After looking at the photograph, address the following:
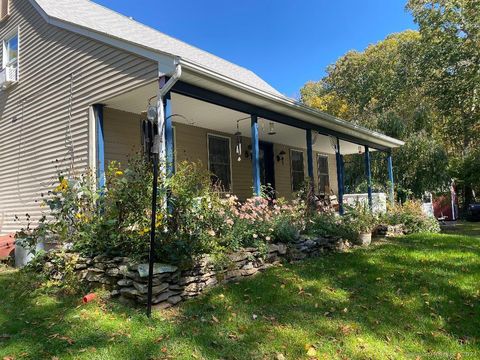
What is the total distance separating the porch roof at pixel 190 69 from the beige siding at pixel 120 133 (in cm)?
152

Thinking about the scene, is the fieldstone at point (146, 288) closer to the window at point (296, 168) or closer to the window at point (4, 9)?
the window at point (4, 9)

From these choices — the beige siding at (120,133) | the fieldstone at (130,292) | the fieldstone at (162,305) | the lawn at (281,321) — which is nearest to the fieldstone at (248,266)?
the lawn at (281,321)

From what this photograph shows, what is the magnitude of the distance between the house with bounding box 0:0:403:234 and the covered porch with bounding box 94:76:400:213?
26mm

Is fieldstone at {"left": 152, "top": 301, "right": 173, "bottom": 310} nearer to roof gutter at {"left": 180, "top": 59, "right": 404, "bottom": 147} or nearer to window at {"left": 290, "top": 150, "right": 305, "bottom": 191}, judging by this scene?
roof gutter at {"left": 180, "top": 59, "right": 404, "bottom": 147}

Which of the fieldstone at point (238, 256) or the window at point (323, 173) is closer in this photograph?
the fieldstone at point (238, 256)

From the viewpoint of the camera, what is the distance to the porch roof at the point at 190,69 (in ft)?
19.7

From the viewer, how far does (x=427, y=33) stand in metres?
16.0

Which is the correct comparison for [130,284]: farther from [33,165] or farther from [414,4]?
[414,4]

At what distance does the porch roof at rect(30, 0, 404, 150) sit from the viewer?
19.7 feet

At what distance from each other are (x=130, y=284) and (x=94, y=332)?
0.81 metres

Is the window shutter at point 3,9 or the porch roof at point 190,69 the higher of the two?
the window shutter at point 3,9

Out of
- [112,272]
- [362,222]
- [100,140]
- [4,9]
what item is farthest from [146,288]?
[4,9]

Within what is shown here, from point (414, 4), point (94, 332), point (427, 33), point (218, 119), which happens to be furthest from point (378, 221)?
point (414, 4)

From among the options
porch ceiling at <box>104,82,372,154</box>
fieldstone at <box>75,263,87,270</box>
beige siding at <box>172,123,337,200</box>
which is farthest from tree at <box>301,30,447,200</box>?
fieldstone at <box>75,263,87,270</box>
